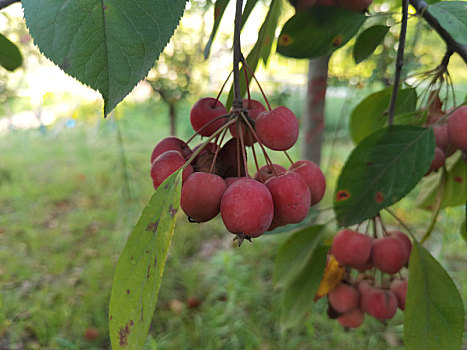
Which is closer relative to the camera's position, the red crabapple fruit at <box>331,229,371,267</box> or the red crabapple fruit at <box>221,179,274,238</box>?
the red crabapple fruit at <box>221,179,274,238</box>

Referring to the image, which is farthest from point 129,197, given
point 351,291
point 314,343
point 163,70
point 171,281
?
point 351,291

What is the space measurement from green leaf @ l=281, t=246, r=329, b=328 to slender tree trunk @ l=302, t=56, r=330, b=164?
1.98 feet

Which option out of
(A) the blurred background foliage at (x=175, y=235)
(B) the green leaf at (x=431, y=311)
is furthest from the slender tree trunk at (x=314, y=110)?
(B) the green leaf at (x=431, y=311)

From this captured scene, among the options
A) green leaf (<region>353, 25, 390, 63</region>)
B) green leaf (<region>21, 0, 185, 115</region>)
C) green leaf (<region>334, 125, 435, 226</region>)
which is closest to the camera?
green leaf (<region>21, 0, 185, 115</region>)

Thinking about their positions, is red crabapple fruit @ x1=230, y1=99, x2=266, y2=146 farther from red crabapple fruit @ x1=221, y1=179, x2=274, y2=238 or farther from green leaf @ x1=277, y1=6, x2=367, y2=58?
green leaf @ x1=277, y1=6, x2=367, y2=58

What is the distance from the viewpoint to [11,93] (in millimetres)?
2059

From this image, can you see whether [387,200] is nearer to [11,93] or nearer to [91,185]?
[11,93]

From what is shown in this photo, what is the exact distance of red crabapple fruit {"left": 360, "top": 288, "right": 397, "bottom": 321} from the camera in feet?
2.36

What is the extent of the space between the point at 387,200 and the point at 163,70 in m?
1.93

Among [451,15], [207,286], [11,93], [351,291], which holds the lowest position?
[207,286]

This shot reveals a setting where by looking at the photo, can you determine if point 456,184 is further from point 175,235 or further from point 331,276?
point 175,235

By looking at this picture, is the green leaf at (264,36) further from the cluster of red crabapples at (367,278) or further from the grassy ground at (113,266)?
the grassy ground at (113,266)

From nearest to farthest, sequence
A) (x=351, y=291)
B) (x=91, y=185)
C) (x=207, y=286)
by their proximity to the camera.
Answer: (x=351, y=291), (x=207, y=286), (x=91, y=185)

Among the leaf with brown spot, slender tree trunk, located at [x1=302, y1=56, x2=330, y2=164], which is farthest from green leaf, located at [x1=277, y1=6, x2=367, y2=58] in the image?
slender tree trunk, located at [x1=302, y1=56, x2=330, y2=164]
